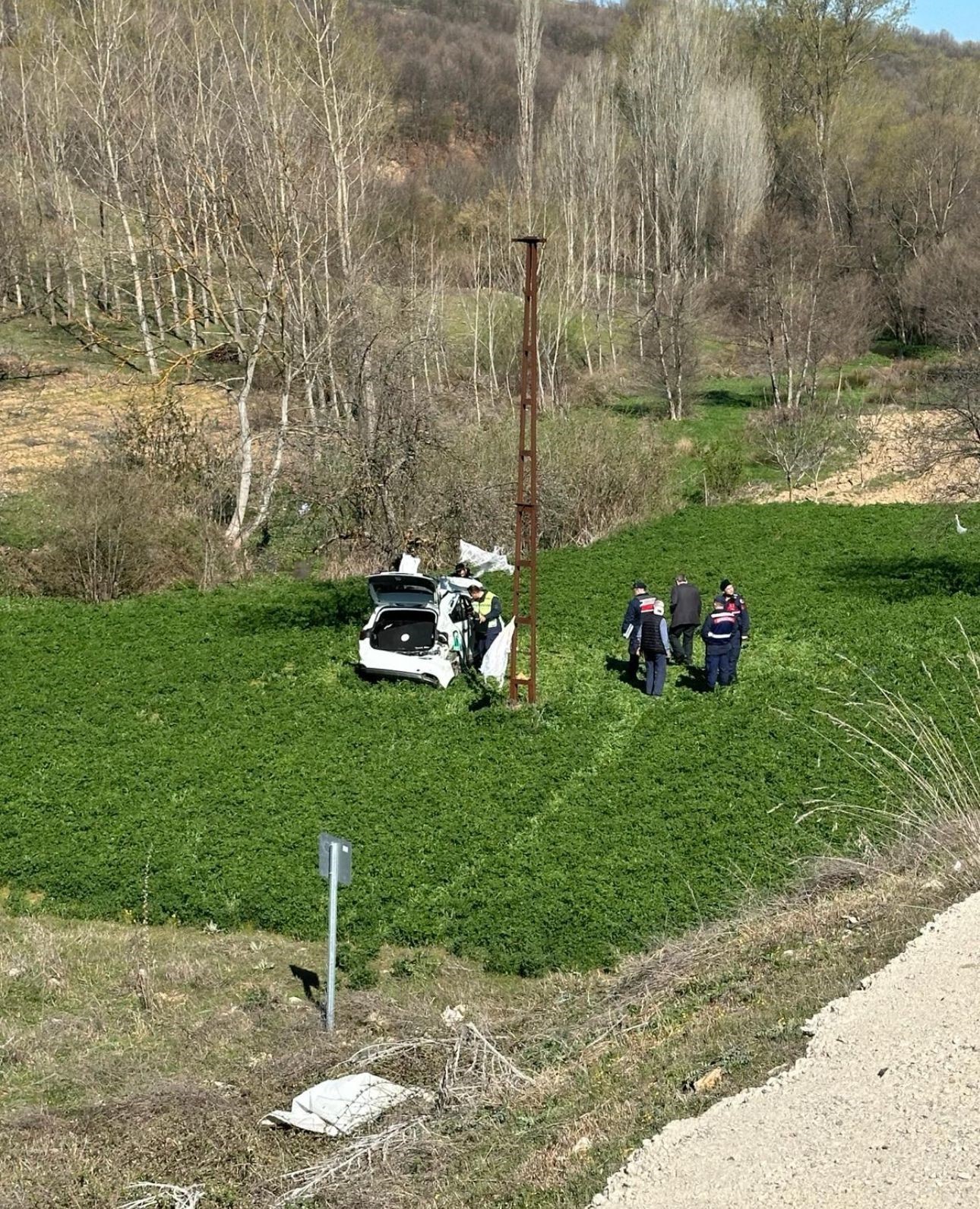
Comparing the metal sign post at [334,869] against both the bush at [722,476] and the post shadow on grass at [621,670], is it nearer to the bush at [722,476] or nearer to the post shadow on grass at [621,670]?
the post shadow on grass at [621,670]

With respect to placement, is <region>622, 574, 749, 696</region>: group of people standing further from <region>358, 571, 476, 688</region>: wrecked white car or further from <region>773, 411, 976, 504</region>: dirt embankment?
<region>773, 411, 976, 504</region>: dirt embankment

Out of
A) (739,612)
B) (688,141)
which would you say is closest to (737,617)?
(739,612)

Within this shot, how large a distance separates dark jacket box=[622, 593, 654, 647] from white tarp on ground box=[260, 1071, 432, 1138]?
9624 mm

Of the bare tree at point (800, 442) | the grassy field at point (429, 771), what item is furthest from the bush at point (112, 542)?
the bare tree at point (800, 442)

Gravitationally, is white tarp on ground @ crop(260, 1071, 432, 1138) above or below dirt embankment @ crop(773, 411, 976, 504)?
above

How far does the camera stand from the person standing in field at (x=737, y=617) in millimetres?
17594

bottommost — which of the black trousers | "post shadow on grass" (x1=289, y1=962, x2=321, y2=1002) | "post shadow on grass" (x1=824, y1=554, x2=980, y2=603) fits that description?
"post shadow on grass" (x1=289, y1=962, x2=321, y2=1002)

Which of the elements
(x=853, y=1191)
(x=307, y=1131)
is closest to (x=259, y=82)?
(x=307, y=1131)

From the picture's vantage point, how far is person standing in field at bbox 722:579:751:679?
57.7 ft

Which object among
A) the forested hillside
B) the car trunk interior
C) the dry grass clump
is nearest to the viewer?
the dry grass clump

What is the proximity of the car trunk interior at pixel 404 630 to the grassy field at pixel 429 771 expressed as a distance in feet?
2.26

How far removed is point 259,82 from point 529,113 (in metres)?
19.2

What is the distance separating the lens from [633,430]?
1396 inches

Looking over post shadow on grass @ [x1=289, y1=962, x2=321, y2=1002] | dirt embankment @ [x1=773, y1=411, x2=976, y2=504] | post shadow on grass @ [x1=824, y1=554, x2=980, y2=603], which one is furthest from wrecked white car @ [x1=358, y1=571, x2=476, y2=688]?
dirt embankment @ [x1=773, y1=411, x2=976, y2=504]
